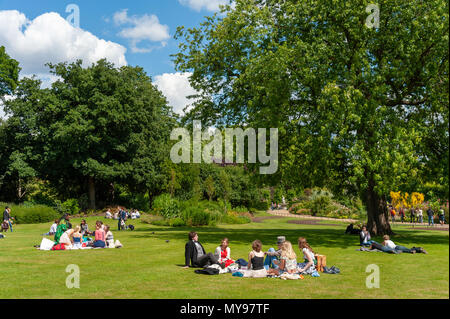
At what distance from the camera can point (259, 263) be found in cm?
1249

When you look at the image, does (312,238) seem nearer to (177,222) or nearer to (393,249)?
(393,249)

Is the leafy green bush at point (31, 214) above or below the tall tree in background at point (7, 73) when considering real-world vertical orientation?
below

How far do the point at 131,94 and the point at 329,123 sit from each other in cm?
3441

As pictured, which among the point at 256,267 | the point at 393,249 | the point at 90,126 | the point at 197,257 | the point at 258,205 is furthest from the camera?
the point at 258,205

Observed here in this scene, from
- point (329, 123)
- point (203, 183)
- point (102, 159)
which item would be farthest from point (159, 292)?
point (203, 183)

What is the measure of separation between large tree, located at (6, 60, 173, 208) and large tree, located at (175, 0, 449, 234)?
2653cm

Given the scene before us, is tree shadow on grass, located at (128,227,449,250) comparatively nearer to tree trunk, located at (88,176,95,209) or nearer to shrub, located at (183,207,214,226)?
shrub, located at (183,207,214,226)

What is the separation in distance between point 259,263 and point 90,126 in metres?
37.1

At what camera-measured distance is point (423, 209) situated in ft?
159

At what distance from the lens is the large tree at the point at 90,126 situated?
154 ft

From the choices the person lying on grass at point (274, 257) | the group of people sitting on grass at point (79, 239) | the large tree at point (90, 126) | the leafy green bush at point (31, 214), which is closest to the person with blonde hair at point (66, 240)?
the group of people sitting on grass at point (79, 239)

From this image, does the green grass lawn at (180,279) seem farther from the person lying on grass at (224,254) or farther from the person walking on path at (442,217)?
the person walking on path at (442,217)

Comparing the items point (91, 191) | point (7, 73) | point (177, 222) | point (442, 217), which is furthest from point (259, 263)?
point (7, 73)

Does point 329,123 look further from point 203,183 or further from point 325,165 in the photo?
point 203,183
